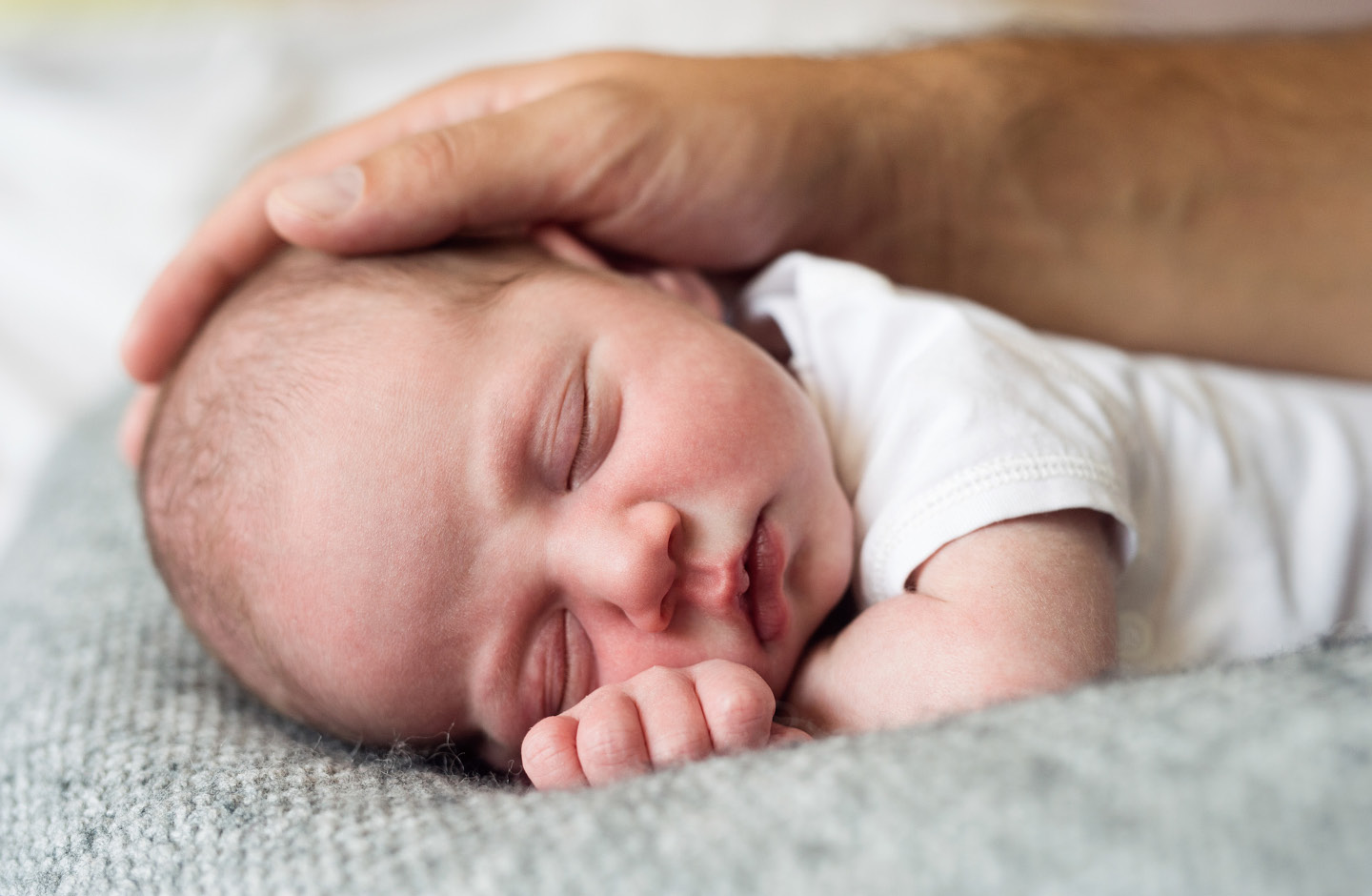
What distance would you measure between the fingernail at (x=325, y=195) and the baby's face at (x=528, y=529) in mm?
220

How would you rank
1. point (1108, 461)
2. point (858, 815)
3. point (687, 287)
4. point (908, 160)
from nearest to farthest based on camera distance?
1. point (858, 815)
2. point (1108, 461)
3. point (687, 287)
4. point (908, 160)

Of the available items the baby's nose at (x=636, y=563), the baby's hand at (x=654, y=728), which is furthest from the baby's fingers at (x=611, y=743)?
the baby's nose at (x=636, y=563)

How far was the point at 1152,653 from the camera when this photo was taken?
1.26m

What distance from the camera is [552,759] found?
96cm

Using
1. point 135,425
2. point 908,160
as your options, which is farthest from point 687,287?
point 135,425

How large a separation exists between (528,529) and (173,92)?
224 centimetres

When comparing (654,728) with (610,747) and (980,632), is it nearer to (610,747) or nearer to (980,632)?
(610,747)

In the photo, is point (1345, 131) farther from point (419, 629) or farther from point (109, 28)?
point (109, 28)

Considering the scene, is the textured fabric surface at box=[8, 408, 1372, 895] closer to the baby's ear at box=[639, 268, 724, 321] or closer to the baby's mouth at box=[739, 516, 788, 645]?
the baby's mouth at box=[739, 516, 788, 645]

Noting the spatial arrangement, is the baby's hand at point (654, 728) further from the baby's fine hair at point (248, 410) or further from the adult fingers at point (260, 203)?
the adult fingers at point (260, 203)

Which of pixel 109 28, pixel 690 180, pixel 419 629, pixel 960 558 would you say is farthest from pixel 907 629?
pixel 109 28

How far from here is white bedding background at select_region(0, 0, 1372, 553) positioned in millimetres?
2439

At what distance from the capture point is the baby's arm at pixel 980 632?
1004 millimetres

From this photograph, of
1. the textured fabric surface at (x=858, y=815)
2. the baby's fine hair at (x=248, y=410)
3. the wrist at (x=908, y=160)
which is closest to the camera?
the textured fabric surface at (x=858, y=815)
